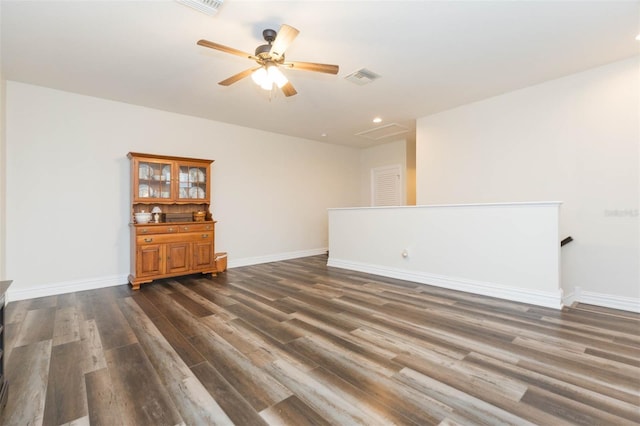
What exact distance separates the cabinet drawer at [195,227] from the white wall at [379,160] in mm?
4411

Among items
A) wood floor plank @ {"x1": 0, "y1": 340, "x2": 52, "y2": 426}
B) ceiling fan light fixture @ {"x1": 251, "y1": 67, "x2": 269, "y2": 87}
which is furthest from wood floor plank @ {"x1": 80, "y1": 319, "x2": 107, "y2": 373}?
ceiling fan light fixture @ {"x1": 251, "y1": 67, "x2": 269, "y2": 87}

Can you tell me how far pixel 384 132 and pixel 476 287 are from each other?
3.80 m

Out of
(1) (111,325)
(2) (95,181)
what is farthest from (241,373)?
(2) (95,181)

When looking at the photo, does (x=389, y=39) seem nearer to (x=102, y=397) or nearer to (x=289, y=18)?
(x=289, y=18)

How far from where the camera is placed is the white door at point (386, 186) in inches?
278

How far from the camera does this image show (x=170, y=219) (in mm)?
4570

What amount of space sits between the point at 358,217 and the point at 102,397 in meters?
4.09

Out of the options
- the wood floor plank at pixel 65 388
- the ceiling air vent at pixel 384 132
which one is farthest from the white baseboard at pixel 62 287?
the ceiling air vent at pixel 384 132

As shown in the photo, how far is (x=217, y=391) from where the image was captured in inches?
67.6

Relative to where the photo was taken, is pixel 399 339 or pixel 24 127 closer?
pixel 399 339

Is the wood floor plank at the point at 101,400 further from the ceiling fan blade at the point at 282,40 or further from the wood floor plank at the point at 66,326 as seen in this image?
the ceiling fan blade at the point at 282,40

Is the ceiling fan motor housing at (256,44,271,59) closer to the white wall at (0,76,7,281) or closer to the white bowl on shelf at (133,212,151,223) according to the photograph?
the white bowl on shelf at (133,212,151,223)

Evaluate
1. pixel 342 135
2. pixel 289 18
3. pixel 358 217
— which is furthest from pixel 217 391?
pixel 342 135

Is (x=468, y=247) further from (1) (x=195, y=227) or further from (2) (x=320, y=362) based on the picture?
(1) (x=195, y=227)
